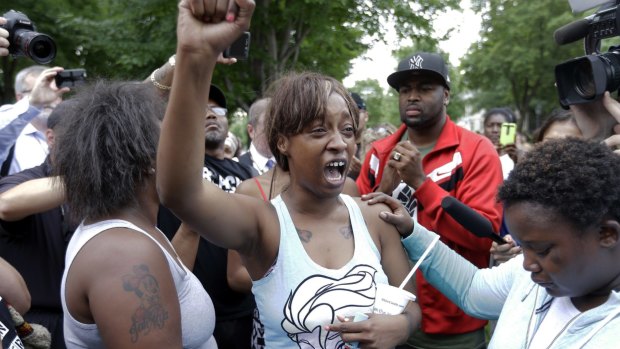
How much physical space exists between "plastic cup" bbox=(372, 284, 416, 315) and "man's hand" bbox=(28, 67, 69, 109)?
3.14 m

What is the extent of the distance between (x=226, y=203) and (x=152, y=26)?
1149 cm

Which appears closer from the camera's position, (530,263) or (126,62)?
(530,263)

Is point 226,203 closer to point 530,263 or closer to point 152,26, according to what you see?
point 530,263

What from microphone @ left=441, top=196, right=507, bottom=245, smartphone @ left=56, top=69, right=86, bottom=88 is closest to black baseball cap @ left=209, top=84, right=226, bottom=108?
smartphone @ left=56, top=69, right=86, bottom=88

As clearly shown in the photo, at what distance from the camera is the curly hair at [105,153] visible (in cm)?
206

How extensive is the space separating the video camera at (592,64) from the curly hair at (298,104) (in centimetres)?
98

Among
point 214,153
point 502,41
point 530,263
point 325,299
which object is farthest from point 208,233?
point 502,41

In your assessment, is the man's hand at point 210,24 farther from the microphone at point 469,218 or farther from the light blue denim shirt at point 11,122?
the light blue denim shirt at point 11,122

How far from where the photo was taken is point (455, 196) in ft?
11.2

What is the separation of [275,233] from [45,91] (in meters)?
2.77

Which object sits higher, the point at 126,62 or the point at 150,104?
the point at 150,104

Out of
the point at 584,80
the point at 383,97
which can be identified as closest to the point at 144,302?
the point at 584,80

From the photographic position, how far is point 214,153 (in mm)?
4426

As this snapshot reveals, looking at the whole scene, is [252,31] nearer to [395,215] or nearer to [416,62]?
[416,62]
